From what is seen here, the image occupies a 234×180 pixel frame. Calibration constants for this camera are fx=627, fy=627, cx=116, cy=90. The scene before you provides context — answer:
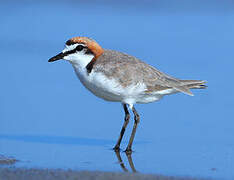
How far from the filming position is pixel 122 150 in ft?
31.0

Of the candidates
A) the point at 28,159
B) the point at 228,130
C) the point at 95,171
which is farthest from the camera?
the point at 228,130

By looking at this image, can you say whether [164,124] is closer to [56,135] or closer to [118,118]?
[118,118]

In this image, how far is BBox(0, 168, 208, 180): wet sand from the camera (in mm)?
7336

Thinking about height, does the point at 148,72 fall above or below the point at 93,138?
above

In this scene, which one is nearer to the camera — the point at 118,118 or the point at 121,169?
the point at 121,169

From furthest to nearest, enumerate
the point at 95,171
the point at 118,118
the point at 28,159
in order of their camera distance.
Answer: the point at 118,118
the point at 28,159
the point at 95,171

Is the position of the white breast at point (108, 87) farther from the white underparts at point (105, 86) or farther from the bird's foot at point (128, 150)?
the bird's foot at point (128, 150)

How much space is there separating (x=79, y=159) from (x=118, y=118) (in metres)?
2.34

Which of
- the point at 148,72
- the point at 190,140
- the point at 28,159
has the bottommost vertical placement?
the point at 28,159

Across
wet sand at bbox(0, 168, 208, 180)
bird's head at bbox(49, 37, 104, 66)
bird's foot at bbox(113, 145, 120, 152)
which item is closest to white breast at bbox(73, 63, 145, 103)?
bird's head at bbox(49, 37, 104, 66)

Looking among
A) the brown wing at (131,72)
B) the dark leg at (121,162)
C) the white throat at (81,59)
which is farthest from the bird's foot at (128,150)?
the white throat at (81,59)

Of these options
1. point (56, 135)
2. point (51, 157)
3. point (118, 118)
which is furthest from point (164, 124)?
point (51, 157)

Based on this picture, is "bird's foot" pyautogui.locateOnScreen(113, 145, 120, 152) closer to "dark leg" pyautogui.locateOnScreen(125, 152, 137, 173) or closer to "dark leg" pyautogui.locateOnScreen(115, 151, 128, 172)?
"dark leg" pyautogui.locateOnScreen(115, 151, 128, 172)

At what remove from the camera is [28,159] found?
8.50 meters
